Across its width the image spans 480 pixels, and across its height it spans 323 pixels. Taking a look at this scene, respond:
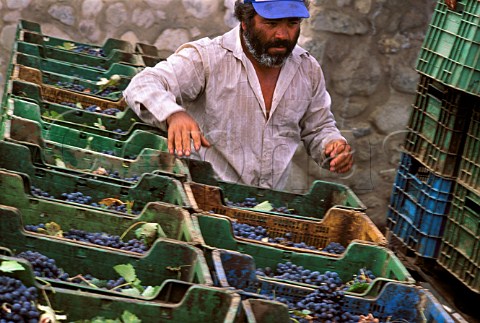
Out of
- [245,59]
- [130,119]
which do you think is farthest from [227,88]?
[130,119]

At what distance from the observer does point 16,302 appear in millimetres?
2416

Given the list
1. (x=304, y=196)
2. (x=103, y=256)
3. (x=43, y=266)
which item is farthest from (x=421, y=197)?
(x=43, y=266)

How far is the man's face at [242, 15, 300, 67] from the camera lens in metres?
4.23

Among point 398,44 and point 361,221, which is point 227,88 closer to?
point 361,221

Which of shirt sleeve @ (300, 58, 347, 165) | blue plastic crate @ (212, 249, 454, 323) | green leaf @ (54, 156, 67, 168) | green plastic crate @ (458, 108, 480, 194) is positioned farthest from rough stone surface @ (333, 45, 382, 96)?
blue plastic crate @ (212, 249, 454, 323)

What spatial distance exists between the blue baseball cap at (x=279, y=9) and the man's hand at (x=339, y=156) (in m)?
0.60

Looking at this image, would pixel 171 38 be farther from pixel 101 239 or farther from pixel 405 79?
pixel 101 239

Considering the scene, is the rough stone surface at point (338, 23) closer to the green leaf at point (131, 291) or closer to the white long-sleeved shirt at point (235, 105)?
the white long-sleeved shirt at point (235, 105)

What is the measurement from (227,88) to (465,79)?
1265mm

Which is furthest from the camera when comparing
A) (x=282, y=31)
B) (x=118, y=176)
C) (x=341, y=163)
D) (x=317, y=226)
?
(x=282, y=31)

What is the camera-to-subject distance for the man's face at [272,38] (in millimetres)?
4227

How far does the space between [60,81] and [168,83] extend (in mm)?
1103

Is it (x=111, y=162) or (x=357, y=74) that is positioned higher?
(x=357, y=74)

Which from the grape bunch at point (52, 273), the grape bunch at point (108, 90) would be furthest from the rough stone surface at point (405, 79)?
the grape bunch at point (52, 273)
